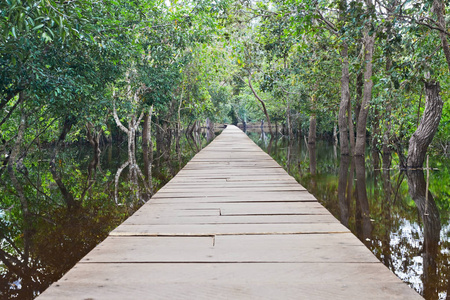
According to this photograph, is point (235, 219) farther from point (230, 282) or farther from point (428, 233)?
point (428, 233)

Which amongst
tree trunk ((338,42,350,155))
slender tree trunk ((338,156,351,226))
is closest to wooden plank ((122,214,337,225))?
slender tree trunk ((338,156,351,226))

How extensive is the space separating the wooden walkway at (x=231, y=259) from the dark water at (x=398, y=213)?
40.0 inches

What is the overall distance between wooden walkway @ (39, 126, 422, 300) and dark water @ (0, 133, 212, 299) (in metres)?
1.14

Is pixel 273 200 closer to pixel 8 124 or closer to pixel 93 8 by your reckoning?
pixel 93 8

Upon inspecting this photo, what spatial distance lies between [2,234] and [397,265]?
193 inches

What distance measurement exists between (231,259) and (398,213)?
4.08m

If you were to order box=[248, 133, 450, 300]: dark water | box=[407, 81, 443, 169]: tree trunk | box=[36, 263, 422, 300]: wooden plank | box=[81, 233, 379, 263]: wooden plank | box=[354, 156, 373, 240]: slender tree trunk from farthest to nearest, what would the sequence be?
box=[407, 81, 443, 169]: tree trunk < box=[354, 156, 373, 240]: slender tree trunk < box=[248, 133, 450, 300]: dark water < box=[81, 233, 379, 263]: wooden plank < box=[36, 263, 422, 300]: wooden plank

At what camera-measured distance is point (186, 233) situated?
2475 mm

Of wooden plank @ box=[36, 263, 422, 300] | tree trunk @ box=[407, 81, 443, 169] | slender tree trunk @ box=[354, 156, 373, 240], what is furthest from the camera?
tree trunk @ box=[407, 81, 443, 169]

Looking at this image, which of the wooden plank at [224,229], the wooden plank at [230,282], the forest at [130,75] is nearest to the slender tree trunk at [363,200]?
the forest at [130,75]

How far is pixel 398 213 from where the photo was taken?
5074mm

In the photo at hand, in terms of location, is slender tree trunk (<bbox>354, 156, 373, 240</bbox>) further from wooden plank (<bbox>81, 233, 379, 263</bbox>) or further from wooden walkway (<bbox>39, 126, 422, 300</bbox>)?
wooden plank (<bbox>81, 233, 379, 263</bbox>)

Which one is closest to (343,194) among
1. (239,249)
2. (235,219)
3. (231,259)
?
(235,219)

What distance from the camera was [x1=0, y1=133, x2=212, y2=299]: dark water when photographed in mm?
3197
